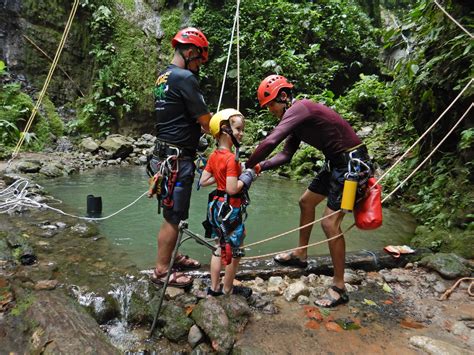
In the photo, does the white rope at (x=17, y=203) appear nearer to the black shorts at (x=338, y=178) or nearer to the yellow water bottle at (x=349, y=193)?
the black shorts at (x=338, y=178)

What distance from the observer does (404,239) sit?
5137mm

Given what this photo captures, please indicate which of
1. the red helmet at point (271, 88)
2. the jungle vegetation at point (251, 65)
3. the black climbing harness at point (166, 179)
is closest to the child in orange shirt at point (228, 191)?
the black climbing harness at point (166, 179)

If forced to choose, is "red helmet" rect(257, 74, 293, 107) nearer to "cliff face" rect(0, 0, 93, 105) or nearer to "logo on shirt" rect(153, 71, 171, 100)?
"logo on shirt" rect(153, 71, 171, 100)

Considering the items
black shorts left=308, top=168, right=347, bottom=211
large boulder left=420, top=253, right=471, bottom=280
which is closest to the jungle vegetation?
large boulder left=420, top=253, right=471, bottom=280

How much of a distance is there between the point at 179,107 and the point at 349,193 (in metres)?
1.78

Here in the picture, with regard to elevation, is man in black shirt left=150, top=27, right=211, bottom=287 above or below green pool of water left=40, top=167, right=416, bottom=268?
above

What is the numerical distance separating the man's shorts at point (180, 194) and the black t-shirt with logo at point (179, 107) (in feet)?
0.72

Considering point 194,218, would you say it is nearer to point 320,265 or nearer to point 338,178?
point 320,265

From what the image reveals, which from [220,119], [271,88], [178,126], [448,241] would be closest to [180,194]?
[178,126]

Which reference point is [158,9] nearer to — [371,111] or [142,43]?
[142,43]

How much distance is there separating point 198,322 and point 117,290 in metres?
0.95

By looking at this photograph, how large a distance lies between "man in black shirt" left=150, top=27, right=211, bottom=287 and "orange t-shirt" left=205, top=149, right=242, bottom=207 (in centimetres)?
37

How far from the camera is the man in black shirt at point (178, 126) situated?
10.3ft

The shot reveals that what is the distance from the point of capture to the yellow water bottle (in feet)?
10.0
